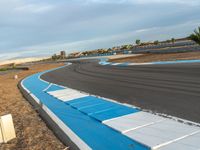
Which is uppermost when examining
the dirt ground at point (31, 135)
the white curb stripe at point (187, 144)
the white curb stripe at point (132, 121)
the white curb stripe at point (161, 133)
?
the white curb stripe at point (187, 144)

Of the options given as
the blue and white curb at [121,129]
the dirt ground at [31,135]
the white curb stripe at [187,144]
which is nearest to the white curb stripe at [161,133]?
the blue and white curb at [121,129]

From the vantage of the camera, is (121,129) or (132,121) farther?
(132,121)

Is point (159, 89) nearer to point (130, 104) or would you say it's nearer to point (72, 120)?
point (130, 104)

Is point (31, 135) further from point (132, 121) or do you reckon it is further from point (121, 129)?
point (132, 121)

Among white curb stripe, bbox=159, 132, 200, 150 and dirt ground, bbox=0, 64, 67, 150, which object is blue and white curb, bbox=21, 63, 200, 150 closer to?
white curb stripe, bbox=159, 132, 200, 150

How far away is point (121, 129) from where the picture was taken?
756cm

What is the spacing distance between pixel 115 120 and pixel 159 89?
16.4ft

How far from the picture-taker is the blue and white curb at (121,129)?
6221mm

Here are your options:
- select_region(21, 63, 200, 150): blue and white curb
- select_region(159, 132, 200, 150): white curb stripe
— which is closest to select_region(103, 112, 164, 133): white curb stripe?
select_region(21, 63, 200, 150): blue and white curb

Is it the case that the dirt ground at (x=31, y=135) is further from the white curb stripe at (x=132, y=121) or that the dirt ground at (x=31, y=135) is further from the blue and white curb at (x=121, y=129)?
the white curb stripe at (x=132, y=121)

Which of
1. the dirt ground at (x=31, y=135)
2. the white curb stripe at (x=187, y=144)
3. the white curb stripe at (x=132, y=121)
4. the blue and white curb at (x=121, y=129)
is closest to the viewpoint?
the white curb stripe at (x=187, y=144)

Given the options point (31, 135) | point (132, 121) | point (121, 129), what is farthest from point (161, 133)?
point (31, 135)

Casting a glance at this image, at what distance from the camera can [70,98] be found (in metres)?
13.6

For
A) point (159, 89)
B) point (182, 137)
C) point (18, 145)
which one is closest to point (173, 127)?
point (182, 137)
